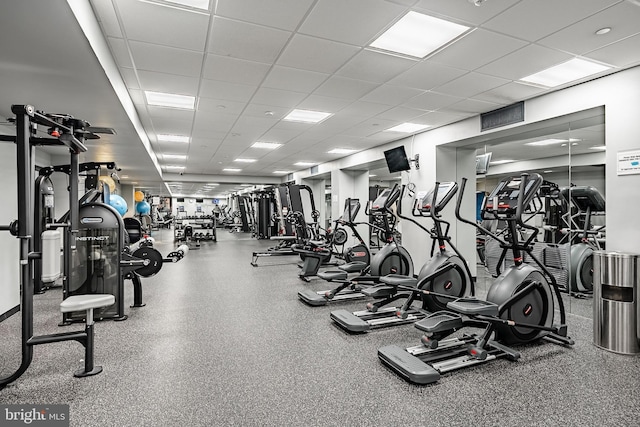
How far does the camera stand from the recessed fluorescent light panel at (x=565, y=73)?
3.64m

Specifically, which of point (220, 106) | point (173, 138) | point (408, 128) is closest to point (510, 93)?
point (408, 128)

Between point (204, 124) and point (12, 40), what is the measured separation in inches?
148

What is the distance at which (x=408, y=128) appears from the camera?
6.58m

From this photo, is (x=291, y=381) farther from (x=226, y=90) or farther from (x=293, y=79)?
(x=226, y=90)

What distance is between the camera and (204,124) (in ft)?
20.6

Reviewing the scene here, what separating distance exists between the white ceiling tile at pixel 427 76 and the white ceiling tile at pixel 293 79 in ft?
3.17

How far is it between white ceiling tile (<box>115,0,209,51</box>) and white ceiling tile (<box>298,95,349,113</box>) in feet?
6.36

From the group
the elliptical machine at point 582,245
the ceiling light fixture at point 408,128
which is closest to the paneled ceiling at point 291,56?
the ceiling light fixture at point 408,128

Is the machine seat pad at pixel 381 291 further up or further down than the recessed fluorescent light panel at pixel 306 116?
further down

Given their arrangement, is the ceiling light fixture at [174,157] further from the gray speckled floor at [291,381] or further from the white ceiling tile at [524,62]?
the white ceiling tile at [524,62]

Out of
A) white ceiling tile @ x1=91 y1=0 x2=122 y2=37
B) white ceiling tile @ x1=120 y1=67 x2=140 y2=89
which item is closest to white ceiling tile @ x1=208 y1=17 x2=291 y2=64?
white ceiling tile @ x1=91 y1=0 x2=122 y2=37

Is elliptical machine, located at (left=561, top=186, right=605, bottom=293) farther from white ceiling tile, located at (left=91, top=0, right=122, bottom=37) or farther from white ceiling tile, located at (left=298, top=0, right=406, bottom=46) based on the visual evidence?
white ceiling tile, located at (left=91, top=0, right=122, bottom=37)

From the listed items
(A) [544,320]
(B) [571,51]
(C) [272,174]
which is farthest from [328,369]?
(C) [272,174]

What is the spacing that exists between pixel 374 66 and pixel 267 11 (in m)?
1.48
